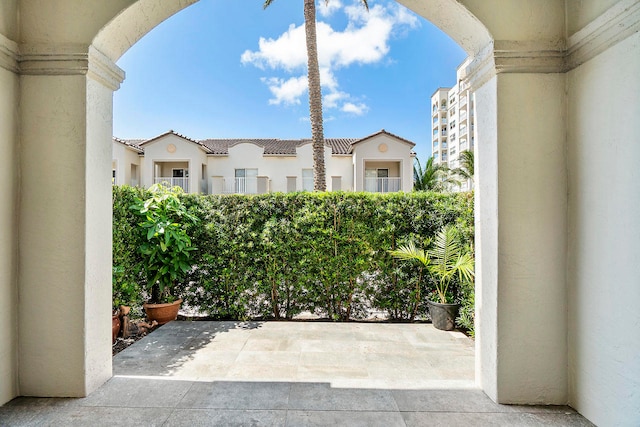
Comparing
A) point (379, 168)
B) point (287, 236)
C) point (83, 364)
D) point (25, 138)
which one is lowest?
point (83, 364)

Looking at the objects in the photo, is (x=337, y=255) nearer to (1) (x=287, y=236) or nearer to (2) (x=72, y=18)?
(1) (x=287, y=236)

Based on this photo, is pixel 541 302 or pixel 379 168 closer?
pixel 541 302

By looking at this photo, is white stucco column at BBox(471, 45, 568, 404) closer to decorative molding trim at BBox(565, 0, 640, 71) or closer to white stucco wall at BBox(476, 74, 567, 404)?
white stucco wall at BBox(476, 74, 567, 404)

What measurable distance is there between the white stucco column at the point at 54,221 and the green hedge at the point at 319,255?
2694 mm

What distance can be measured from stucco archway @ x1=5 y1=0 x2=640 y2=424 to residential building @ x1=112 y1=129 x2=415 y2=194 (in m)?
15.5

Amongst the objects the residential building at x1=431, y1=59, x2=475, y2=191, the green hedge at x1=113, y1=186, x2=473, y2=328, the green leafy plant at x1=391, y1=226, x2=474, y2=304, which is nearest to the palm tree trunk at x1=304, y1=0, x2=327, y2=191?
the green hedge at x1=113, y1=186, x2=473, y2=328

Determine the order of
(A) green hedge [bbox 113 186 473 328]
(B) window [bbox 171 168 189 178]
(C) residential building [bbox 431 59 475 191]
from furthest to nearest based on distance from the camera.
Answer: (C) residential building [bbox 431 59 475 191] < (B) window [bbox 171 168 189 178] < (A) green hedge [bbox 113 186 473 328]

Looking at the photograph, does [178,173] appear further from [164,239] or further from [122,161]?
[164,239]

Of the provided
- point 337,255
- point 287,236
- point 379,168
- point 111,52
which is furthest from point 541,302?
point 379,168

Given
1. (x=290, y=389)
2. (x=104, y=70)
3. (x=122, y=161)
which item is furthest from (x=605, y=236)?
(x=122, y=161)

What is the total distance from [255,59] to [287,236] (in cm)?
1586

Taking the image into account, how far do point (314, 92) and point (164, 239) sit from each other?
21.3ft

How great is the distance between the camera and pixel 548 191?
7.52 ft

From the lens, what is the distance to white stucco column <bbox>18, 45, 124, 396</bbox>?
2389 mm
